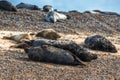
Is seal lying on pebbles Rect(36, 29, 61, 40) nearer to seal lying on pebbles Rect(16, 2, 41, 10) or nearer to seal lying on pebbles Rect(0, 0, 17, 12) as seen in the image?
seal lying on pebbles Rect(0, 0, 17, 12)

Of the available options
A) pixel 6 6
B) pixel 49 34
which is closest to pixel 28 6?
pixel 6 6

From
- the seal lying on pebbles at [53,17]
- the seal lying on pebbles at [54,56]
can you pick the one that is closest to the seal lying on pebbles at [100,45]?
the seal lying on pebbles at [54,56]

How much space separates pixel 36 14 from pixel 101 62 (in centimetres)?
1461

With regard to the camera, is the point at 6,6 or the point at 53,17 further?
the point at 6,6

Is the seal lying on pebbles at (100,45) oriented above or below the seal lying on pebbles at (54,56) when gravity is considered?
below

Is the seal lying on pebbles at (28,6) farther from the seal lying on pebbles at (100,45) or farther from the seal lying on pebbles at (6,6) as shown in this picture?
the seal lying on pebbles at (100,45)

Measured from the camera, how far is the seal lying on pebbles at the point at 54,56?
14.7 meters

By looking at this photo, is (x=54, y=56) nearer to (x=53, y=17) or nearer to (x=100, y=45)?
(x=100, y=45)

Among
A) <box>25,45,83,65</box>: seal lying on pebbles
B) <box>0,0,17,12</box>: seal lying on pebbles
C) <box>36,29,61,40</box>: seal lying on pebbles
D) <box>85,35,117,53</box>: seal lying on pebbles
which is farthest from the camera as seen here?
<box>0,0,17,12</box>: seal lying on pebbles

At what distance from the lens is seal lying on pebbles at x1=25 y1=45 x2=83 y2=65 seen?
14734 millimetres

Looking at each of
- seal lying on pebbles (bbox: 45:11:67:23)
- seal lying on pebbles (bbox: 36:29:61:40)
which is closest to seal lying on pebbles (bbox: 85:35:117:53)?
seal lying on pebbles (bbox: 36:29:61:40)

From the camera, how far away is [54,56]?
14.7 meters

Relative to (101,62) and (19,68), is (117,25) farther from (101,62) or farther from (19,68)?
Answer: (19,68)

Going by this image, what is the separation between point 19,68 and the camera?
44.0ft
